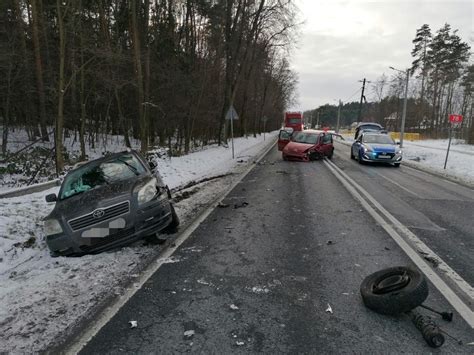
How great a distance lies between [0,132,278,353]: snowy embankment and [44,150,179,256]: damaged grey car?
9.7 inches

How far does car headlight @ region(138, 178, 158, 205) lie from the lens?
18.7ft

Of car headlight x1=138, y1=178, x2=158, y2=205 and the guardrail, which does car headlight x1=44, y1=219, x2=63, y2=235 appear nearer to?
car headlight x1=138, y1=178, x2=158, y2=205

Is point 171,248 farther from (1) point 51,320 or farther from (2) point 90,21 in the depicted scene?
(2) point 90,21

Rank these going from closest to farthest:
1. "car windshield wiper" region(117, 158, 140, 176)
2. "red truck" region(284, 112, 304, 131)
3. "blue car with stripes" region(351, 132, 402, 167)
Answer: "car windshield wiper" region(117, 158, 140, 176)
"blue car with stripes" region(351, 132, 402, 167)
"red truck" region(284, 112, 304, 131)

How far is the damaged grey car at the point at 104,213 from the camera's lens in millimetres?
5305

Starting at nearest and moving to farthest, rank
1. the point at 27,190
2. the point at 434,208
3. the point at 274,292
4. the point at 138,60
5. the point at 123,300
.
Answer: the point at 123,300
the point at 274,292
the point at 27,190
the point at 434,208
the point at 138,60

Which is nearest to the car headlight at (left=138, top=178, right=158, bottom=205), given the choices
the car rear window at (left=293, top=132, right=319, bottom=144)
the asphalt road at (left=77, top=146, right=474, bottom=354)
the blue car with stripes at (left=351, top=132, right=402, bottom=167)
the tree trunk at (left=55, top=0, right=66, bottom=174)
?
the asphalt road at (left=77, top=146, right=474, bottom=354)

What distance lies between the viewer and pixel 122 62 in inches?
669

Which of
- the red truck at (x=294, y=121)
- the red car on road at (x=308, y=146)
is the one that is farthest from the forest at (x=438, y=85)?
the red car on road at (x=308, y=146)

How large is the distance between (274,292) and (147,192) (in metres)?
2.62

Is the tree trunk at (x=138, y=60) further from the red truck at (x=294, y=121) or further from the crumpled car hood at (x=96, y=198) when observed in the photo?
the red truck at (x=294, y=121)

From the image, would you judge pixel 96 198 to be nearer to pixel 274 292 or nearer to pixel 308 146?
pixel 274 292

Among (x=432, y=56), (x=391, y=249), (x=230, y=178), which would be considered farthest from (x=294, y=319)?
(x=432, y=56)

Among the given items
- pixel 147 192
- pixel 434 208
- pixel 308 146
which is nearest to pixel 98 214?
pixel 147 192
